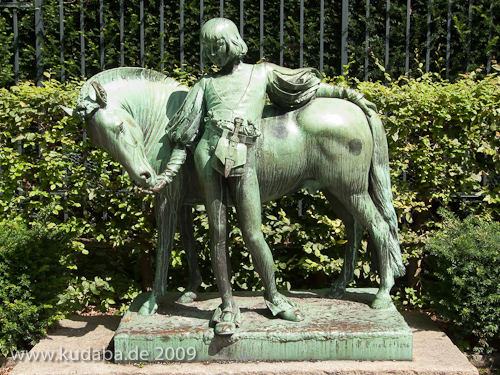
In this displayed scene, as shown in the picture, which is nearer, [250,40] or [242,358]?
[242,358]

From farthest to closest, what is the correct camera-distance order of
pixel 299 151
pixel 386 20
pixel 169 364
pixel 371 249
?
pixel 386 20 < pixel 371 249 < pixel 299 151 < pixel 169 364

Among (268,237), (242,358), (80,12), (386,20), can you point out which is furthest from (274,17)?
(242,358)

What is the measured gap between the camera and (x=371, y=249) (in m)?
3.90

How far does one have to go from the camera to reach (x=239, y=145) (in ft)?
10.5

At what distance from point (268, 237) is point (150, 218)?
109cm

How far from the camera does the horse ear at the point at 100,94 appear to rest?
3.11 m

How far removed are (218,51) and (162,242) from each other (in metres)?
1.28

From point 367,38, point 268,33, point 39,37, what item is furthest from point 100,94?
point 367,38

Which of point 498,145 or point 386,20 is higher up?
point 386,20

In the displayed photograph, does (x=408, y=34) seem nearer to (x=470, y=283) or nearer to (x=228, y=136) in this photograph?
(x=470, y=283)

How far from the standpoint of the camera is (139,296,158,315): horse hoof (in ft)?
11.7

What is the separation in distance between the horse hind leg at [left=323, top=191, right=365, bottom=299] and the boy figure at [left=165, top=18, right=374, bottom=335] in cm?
63

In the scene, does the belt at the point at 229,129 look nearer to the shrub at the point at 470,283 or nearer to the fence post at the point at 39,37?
the shrub at the point at 470,283

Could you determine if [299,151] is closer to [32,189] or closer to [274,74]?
[274,74]
